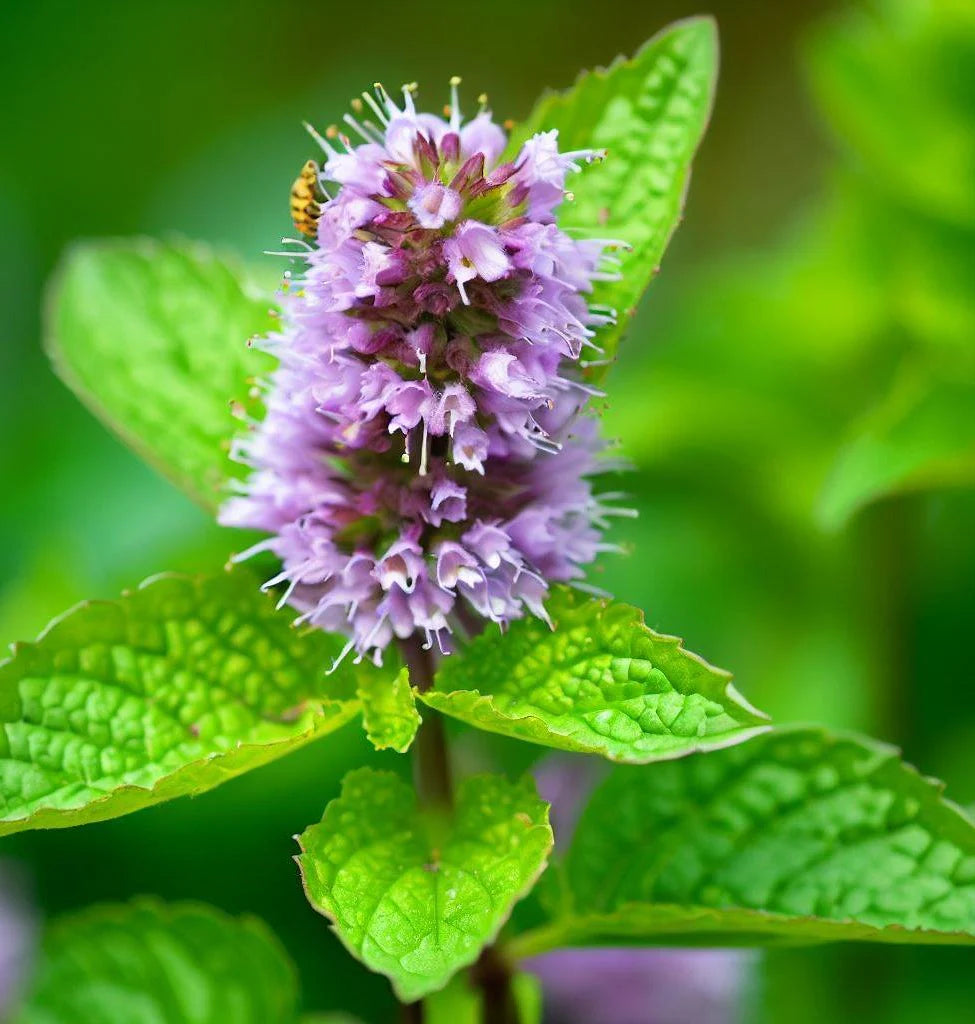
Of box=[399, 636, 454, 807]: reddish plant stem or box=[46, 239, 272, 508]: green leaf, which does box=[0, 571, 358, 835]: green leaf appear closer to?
box=[399, 636, 454, 807]: reddish plant stem

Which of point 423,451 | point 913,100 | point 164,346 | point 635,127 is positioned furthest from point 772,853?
point 913,100

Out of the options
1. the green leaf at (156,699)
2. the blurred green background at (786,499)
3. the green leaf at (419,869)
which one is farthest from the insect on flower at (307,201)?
the blurred green background at (786,499)

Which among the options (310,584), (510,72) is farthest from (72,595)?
(510,72)

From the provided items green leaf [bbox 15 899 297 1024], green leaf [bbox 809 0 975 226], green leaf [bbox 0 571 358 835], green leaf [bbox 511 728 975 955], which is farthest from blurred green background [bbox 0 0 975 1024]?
green leaf [bbox 0 571 358 835]

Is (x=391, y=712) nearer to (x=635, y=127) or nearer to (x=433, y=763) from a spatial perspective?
(x=433, y=763)

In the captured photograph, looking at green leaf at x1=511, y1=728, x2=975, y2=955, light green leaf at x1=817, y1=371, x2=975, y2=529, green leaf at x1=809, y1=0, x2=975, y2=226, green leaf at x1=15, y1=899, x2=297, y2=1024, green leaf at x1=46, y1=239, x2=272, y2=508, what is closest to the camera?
green leaf at x1=511, y1=728, x2=975, y2=955

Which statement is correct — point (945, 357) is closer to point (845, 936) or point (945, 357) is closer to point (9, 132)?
point (845, 936)

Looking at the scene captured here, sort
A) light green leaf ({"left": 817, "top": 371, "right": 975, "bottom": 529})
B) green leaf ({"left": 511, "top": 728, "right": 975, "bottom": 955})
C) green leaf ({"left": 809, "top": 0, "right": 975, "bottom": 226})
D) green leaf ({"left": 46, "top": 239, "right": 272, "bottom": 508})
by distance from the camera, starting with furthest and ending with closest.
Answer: green leaf ({"left": 809, "top": 0, "right": 975, "bottom": 226}), light green leaf ({"left": 817, "top": 371, "right": 975, "bottom": 529}), green leaf ({"left": 46, "top": 239, "right": 272, "bottom": 508}), green leaf ({"left": 511, "top": 728, "right": 975, "bottom": 955})
